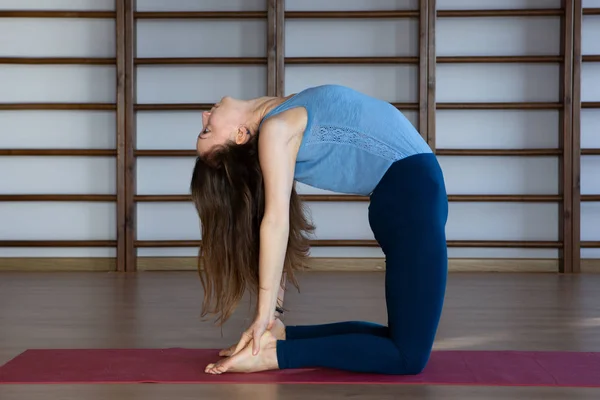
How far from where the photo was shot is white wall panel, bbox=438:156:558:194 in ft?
17.3

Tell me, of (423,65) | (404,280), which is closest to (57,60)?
(423,65)

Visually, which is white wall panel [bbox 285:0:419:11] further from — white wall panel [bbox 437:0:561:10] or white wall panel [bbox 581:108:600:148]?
white wall panel [bbox 581:108:600:148]

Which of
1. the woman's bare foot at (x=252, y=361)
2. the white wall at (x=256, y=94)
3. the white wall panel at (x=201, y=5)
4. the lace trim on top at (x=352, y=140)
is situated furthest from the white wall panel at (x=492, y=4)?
the woman's bare foot at (x=252, y=361)

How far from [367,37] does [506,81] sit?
3.23ft

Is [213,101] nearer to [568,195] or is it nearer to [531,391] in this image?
[568,195]

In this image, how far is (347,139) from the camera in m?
2.01

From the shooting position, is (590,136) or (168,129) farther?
(168,129)

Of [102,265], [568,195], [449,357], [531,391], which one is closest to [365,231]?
[568,195]

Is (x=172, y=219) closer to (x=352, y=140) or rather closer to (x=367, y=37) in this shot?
(x=367, y=37)

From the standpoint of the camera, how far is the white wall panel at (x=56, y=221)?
5332 millimetres

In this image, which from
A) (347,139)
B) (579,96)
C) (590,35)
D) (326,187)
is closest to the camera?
(347,139)

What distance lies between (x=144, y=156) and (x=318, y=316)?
8.14ft

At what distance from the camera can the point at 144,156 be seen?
17.5ft

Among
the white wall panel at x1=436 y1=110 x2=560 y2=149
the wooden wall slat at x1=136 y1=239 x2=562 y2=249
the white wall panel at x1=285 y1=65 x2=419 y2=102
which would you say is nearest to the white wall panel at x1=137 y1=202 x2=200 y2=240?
the wooden wall slat at x1=136 y1=239 x2=562 y2=249
